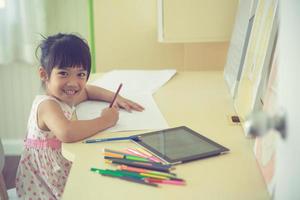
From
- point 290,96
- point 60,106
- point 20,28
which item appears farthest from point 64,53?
point 20,28

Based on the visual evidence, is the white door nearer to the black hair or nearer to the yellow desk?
the yellow desk

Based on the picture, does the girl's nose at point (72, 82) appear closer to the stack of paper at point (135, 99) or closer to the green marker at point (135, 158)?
the stack of paper at point (135, 99)

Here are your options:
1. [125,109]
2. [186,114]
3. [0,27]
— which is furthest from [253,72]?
[0,27]

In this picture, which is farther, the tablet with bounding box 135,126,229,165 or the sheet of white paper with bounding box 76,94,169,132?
the sheet of white paper with bounding box 76,94,169,132

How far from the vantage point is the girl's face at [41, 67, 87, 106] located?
3.73 ft

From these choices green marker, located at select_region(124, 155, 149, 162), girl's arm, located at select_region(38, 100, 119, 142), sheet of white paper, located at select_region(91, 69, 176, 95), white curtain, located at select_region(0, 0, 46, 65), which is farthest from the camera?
white curtain, located at select_region(0, 0, 46, 65)

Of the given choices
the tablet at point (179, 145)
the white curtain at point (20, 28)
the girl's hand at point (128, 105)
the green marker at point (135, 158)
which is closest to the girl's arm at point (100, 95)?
the girl's hand at point (128, 105)

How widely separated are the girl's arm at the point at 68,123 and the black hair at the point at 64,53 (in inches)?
5.3

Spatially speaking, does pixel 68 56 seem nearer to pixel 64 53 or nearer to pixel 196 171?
pixel 64 53

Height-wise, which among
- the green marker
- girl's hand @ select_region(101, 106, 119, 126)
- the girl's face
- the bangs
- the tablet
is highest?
the bangs

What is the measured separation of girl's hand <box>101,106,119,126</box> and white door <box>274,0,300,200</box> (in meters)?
0.58

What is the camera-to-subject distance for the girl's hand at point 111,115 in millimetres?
1010

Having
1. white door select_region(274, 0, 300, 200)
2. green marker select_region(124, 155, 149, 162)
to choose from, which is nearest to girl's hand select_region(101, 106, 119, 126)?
green marker select_region(124, 155, 149, 162)

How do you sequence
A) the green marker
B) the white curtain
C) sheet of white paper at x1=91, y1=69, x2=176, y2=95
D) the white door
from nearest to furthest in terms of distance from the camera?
the white door < the green marker < sheet of white paper at x1=91, y1=69, x2=176, y2=95 < the white curtain
